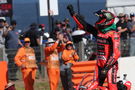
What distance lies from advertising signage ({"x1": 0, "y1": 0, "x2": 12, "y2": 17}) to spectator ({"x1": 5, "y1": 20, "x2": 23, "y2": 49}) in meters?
4.66

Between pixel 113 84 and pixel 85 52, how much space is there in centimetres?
548

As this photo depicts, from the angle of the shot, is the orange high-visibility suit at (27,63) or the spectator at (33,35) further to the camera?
the spectator at (33,35)

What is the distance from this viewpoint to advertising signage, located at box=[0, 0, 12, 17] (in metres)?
22.1

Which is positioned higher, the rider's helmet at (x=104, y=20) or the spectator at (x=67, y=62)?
the rider's helmet at (x=104, y=20)

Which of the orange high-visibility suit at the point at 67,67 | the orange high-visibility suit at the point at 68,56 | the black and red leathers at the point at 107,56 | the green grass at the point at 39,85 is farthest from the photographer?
the green grass at the point at 39,85

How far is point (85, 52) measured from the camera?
16.9 meters

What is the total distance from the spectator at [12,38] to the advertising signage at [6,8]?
15.3 ft

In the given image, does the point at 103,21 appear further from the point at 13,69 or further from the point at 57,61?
the point at 13,69

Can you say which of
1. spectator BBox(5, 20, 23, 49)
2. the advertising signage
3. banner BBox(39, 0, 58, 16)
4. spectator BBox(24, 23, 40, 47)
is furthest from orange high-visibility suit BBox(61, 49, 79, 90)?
the advertising signage

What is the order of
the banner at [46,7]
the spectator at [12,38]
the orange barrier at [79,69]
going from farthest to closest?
the banner at [46,7]
the spectator at [12,38]
the orange barrier at [79,69]

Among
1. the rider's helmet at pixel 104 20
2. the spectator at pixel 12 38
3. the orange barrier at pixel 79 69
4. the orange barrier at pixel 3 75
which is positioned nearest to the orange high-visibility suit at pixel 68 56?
the orange barrier at pixel 79 69

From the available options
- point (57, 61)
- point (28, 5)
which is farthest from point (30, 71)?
point (28, 5)

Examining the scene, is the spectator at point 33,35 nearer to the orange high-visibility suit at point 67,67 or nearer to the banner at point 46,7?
the banner at point 46,7

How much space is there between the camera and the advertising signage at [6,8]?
72.6ft
